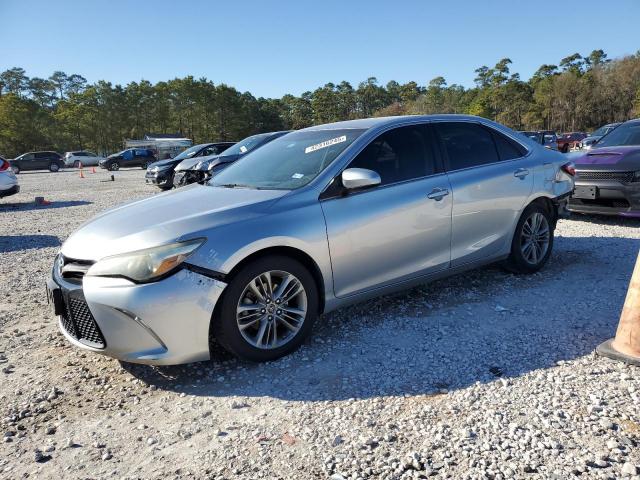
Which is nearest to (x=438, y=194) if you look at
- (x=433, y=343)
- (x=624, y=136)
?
(x=433, y=343)

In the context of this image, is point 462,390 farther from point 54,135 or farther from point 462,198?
point 54,135

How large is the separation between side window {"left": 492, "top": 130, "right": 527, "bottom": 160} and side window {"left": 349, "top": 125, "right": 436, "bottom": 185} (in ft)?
3.16

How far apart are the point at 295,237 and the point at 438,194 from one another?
1454mm

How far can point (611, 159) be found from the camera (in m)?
7.44

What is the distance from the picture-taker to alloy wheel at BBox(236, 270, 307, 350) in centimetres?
325

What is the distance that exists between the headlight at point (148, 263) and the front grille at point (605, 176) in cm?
670

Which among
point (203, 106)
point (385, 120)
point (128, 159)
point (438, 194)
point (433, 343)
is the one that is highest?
point (203, 106)

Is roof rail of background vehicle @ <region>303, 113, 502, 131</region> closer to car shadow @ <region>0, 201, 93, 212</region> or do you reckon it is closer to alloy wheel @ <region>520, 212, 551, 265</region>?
alloy wheel @ <region>520, 212, 551, 265</region>

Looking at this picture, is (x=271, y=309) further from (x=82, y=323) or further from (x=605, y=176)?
(x=605, y=176)

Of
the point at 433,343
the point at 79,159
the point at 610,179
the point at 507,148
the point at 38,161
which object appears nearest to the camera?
the point at 433,343

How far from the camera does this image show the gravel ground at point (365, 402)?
92.3 inches

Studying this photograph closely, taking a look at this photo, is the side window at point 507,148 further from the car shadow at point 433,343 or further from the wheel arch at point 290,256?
the wheel arch at point 290,256

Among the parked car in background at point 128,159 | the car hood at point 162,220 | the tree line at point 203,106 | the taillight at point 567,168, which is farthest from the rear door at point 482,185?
the tree line at point 203,106

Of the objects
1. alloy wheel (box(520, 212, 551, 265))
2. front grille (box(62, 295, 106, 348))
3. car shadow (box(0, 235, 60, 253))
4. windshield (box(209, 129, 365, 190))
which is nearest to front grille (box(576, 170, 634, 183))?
alloy wheel (box(520, 212, 551, 265))
